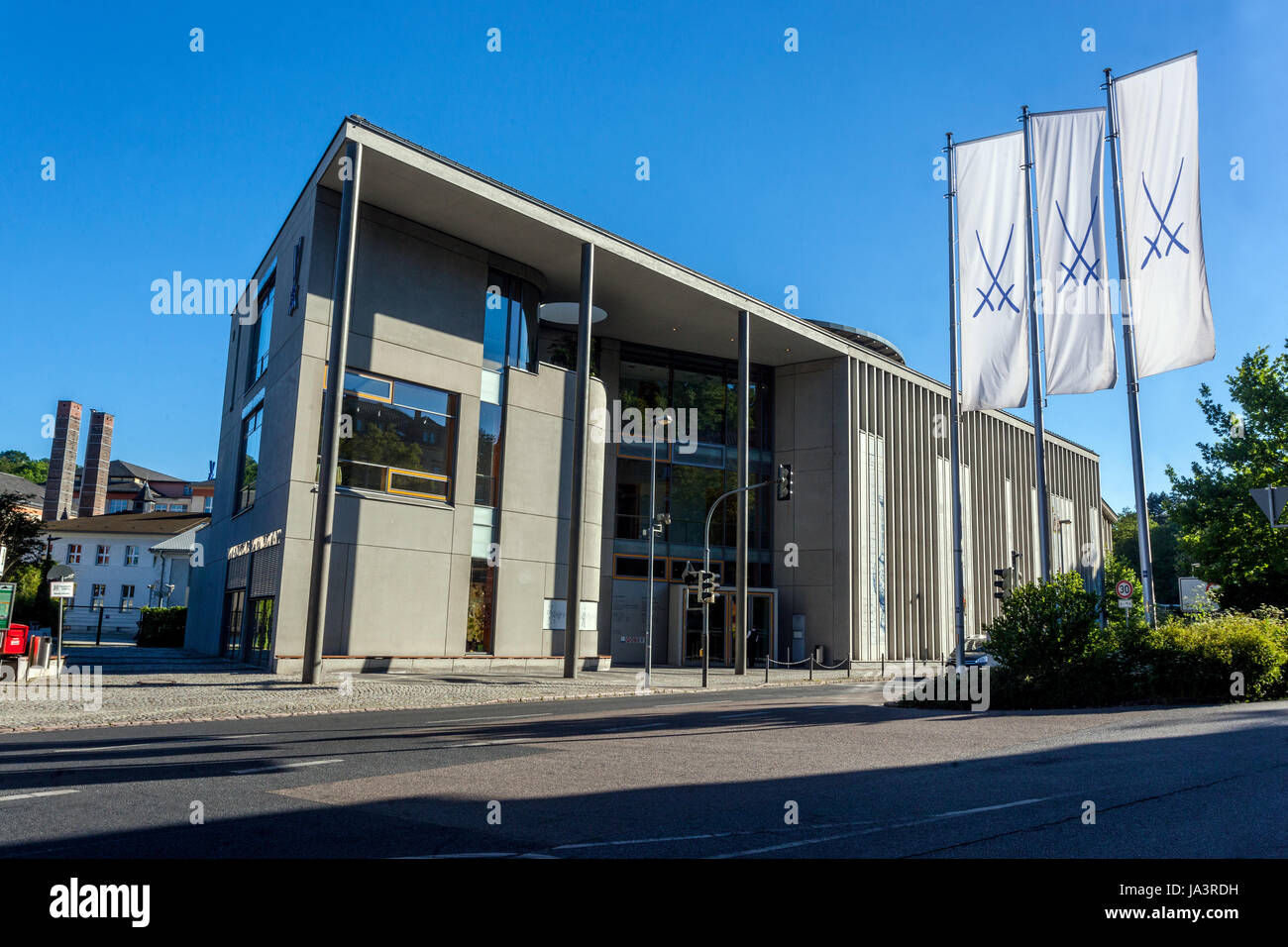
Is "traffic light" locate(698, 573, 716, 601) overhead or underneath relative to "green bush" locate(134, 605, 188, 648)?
overhead

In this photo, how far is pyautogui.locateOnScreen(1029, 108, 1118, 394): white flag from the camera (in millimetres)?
21203

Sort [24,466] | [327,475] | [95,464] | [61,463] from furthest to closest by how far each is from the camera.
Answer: [24,466], [95,464], [61,463], [327,475]

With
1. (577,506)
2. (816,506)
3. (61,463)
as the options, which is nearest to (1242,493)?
(816,506)

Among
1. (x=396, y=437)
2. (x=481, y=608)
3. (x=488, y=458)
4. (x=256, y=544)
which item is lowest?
(x=481, y=608)

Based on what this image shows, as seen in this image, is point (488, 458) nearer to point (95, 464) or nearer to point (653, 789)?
point (653, 789)

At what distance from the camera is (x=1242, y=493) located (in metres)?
35.7

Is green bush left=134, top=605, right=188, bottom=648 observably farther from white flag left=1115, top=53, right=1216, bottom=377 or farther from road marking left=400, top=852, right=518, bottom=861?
road marking left=400, top=852, right=518, bottom=861

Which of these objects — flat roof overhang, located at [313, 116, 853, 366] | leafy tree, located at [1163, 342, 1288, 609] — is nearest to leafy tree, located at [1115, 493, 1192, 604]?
leafy tree, located at [1163, 342, 1288, 609]

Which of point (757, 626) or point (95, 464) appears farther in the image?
point (95, 464)

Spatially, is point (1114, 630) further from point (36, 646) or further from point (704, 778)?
point (36, 646)

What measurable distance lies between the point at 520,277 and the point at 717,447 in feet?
45.4

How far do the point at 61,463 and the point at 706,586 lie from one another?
7843 cm

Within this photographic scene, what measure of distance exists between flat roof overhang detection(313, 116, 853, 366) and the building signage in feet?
32.0
